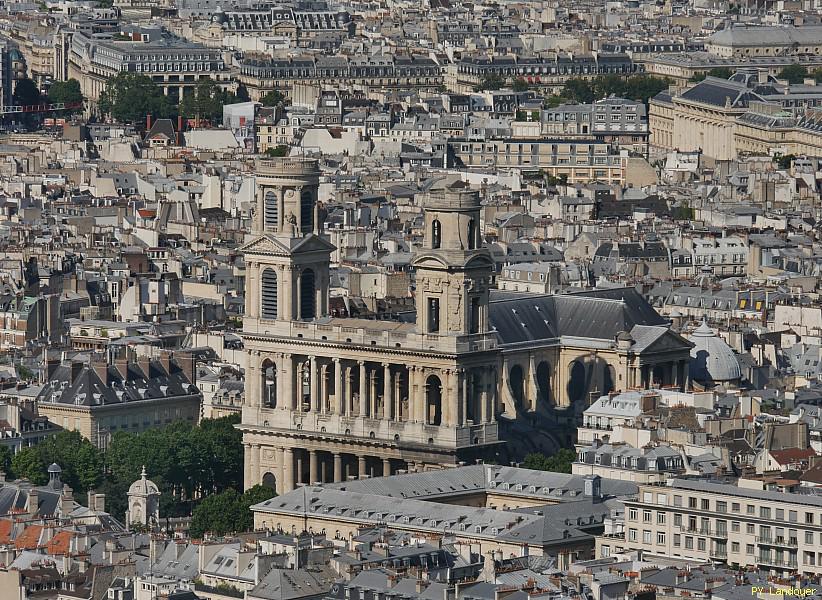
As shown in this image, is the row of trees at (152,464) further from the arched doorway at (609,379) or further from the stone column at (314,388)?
the arched doorway at (609,379)

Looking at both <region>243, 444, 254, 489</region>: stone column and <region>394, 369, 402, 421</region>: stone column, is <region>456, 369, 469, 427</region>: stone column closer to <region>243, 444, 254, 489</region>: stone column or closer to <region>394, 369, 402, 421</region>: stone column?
<region>394, 369, 402, 421</region>: stone column

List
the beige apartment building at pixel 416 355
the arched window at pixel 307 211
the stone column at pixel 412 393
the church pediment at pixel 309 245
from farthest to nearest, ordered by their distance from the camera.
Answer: the arched window at pixel 307 211 → the church pediment at pixel 309 245 → the stone column at pixel 412 393 → the beige apartment building at pixel 416 355

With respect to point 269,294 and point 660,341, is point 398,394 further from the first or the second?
point 660,341

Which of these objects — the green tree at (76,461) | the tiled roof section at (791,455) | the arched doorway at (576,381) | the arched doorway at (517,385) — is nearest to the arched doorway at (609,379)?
the arched doorway at (576,381)

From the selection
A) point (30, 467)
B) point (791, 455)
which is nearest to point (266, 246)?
point (30, 467)

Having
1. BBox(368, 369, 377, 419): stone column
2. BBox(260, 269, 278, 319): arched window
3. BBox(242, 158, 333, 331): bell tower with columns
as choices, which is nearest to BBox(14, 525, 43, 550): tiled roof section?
BBox(368, 369, 377, 419): stone column

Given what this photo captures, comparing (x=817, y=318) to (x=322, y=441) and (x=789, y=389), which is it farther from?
(x=322, y=441)

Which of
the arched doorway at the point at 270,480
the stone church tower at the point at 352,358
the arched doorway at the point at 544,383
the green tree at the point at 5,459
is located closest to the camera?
the stone church tower at the point at 352,358
